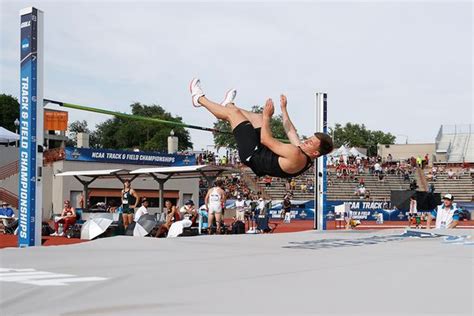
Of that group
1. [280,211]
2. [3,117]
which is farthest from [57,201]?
[3,117]

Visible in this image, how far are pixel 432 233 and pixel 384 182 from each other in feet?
89.1

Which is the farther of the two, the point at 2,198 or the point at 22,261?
the point at 2,198

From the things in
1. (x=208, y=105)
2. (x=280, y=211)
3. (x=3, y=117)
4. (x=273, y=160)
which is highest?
(x=3, y=117)

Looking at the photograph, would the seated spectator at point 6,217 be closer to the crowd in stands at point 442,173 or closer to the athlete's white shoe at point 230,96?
the athlete's white shoe at point 230,96

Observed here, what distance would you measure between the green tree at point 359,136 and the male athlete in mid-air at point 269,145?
74.9 metres

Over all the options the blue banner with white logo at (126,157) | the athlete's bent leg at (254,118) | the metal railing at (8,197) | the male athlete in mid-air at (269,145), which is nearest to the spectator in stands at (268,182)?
the blue banner with white logo at (126,157)

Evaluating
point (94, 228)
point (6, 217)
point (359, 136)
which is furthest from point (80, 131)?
point (94, 228)

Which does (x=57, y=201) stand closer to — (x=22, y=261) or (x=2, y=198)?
(x=2, y=198)

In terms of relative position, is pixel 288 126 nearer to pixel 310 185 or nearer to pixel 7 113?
pixel 310 185

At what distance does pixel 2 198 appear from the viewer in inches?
1063

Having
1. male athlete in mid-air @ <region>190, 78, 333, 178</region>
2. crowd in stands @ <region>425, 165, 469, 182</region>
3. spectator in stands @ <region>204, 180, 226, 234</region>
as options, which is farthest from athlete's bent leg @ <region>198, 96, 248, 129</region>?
crowd in stands @ <region>425, 165, 469, 182</region>

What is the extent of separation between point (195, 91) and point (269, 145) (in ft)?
6.53

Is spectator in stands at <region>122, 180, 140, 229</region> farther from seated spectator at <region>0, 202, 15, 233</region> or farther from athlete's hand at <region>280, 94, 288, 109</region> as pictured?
athlete's hand at <region>280, 94, 288, 109</region>

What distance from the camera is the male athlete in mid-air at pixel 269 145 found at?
607 centimetres
